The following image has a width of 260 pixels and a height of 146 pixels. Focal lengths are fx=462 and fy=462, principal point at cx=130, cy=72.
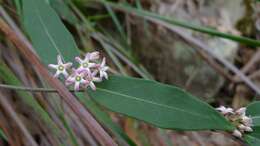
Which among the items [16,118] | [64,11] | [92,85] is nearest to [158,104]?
[92,85]

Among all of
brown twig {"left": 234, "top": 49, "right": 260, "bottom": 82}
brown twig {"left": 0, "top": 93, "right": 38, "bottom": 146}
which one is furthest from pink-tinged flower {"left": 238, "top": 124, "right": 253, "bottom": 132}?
brown twig {"left": 234, "top": 49, "right": 260, "bottom": 82}

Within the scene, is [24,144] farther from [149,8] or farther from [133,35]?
[149,8]

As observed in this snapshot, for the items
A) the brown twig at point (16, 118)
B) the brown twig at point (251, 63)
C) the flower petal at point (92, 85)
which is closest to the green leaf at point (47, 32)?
the flower petal at point (92, 85)

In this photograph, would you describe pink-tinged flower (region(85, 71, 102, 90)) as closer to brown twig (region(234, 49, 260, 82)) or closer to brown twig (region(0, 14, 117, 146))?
brown twig (region(0, 14, 117, 146))

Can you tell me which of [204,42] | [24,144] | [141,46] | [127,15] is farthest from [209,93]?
[24,144]

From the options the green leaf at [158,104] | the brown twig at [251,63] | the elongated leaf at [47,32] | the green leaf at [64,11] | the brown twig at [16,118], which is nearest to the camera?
the green leaf at [158,104]

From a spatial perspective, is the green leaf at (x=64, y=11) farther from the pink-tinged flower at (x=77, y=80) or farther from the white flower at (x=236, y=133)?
the white flower at (x=236, y=133)
